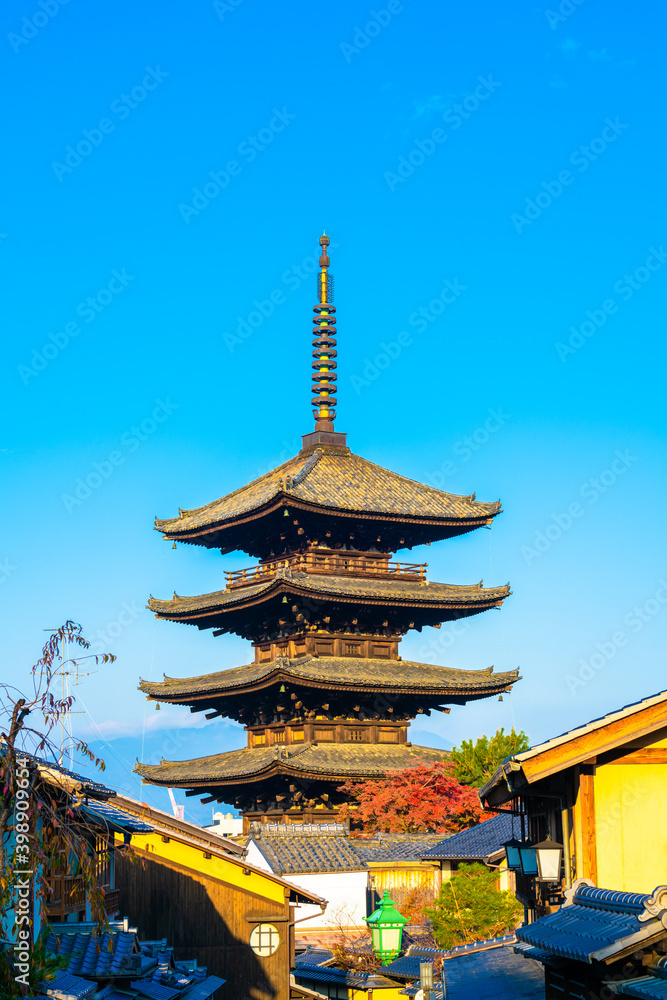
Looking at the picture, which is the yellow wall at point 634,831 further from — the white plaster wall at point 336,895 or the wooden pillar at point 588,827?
the white plaster wall at point 336,895

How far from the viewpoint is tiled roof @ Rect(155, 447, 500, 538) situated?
50.8 m

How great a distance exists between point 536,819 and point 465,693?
31.6 metres

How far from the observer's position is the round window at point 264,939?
1196 inches

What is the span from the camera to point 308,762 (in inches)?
1832

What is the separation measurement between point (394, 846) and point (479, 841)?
8.71 m

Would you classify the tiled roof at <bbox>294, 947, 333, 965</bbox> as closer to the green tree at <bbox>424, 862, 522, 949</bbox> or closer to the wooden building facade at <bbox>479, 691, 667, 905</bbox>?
the green tree at <bbox>424, 862, 522, 949</bbox>

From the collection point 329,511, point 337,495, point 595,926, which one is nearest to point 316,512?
point 329,511

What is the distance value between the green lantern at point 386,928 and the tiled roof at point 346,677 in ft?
84.2

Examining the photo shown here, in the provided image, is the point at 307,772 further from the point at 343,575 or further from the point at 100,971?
the point at 100,971

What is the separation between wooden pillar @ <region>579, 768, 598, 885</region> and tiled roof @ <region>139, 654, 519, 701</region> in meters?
31.3

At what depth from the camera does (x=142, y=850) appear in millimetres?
29141

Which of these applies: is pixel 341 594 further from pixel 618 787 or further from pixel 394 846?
pixel 618 787

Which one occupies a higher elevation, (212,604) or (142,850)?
(212,604)

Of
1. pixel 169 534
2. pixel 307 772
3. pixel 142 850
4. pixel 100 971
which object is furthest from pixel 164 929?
pixel 169 534
